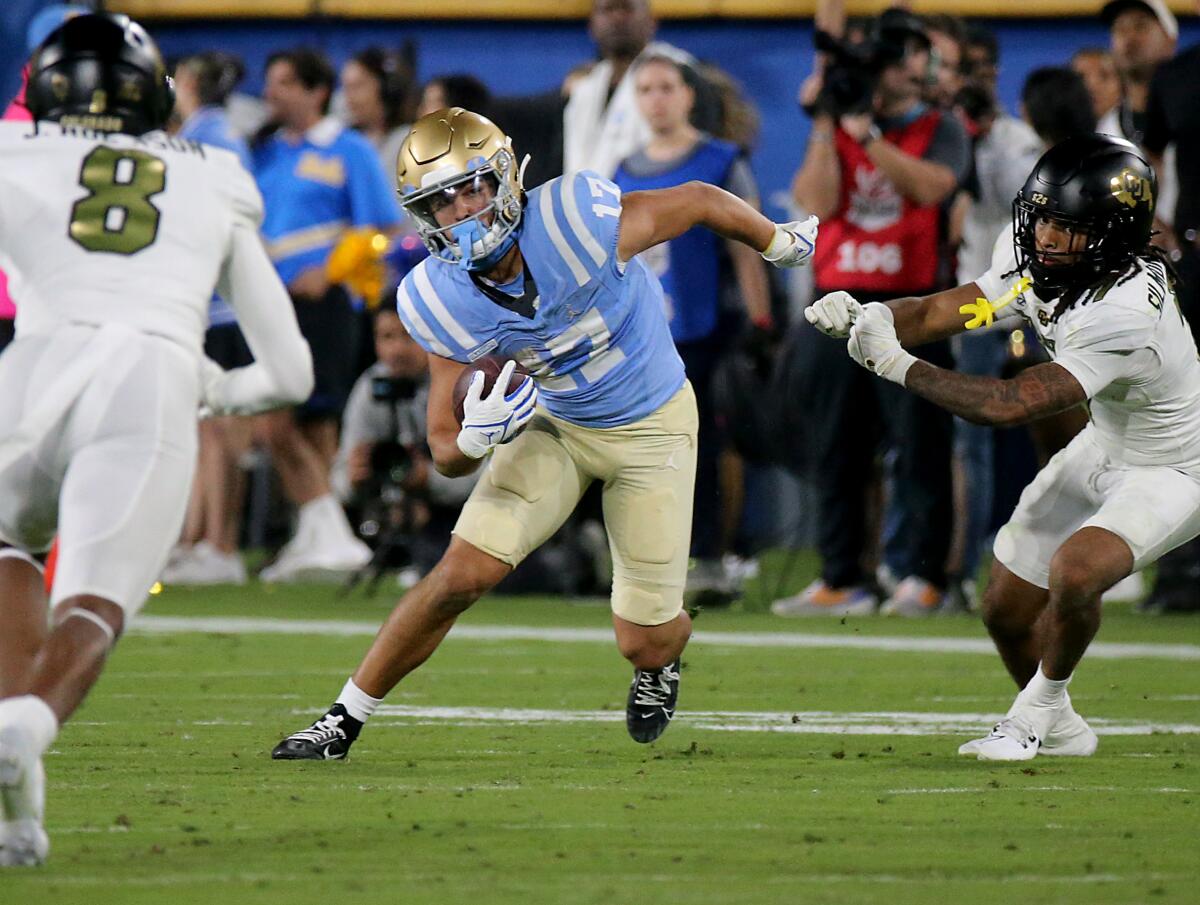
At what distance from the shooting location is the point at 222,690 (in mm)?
6637

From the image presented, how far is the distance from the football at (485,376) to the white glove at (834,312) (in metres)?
0.71

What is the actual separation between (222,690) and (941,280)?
3682 millimetres

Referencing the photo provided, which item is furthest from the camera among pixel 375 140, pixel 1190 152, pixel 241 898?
pixel 375 140

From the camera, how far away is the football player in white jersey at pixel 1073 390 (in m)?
5.12

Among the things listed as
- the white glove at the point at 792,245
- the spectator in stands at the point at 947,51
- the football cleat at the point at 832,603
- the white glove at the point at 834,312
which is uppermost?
the white glove at the point at 792,245

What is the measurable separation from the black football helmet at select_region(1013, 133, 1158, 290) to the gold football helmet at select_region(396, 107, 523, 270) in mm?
1293

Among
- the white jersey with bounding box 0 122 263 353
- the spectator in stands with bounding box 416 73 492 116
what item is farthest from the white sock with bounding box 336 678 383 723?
the spectator in stands with bounding box 416 73 492 116

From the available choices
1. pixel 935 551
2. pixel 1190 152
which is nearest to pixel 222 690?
pixel 935 551

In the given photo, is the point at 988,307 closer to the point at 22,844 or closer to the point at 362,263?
the point at 22,844

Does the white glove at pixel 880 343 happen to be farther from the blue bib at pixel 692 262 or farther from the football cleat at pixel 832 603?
the football cleat at pixel 832 603

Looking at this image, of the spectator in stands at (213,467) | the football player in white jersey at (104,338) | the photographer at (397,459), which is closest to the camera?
the football player in white jersey at (104,338)

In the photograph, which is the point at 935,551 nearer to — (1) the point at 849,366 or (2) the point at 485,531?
(1) the point at 849,366

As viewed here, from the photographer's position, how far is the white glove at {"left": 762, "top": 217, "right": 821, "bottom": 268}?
5.30m

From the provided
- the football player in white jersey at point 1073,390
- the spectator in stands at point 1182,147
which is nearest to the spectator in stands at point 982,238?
the spectator in stands at point 1182,147
